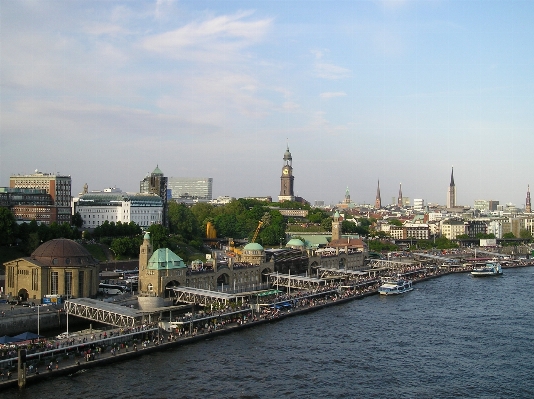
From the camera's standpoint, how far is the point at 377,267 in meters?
118

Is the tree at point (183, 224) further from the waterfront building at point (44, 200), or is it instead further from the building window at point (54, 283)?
the building window at point (54, 283)

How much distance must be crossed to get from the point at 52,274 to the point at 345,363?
109 feet

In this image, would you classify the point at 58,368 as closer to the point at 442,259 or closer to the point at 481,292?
the point at 481,292

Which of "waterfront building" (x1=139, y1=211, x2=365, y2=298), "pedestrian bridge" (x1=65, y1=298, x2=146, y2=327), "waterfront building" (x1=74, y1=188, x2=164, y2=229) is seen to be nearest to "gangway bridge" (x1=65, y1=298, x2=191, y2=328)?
"pedestrian bridge" (x1=65, y1=298, x2=146, y2=327)

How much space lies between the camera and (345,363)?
51219 mm

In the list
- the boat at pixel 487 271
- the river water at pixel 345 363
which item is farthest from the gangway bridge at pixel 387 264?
the river water at pixel 345 363

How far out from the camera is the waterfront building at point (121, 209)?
12750 centimetres

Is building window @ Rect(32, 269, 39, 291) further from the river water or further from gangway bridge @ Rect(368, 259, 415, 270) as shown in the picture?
gangway bridge @ Rect(368, 259, 415, 270)

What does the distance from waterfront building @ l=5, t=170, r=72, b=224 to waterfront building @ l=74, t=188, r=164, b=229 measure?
10.6 meters

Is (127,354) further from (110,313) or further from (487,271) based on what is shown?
(487,271)

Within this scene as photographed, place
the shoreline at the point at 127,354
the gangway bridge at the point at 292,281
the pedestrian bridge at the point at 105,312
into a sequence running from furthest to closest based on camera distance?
the gangway bridge at the point at 292,281 → the pedestrian bridge at the point at 105,312 → the shoreline at the point at 127,354

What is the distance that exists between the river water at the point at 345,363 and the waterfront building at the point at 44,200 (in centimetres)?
5770

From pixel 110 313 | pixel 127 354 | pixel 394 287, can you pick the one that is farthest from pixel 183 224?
pixel 127 354

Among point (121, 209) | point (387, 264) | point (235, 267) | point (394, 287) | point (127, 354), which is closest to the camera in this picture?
point (127, 354)
